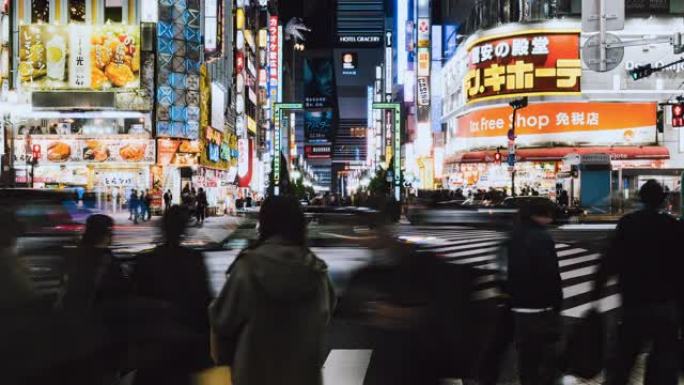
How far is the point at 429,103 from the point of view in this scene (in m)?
74.7

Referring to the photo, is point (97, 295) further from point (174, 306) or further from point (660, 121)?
point (660, 121)

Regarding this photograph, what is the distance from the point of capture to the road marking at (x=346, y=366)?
23.9 feet

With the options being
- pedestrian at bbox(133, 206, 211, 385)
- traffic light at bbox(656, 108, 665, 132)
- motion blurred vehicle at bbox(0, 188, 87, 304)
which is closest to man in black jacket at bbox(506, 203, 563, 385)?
pedestrian at bbox(133, 206, 211, 385)

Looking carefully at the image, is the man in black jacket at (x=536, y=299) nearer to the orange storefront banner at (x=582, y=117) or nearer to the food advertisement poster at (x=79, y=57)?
the food advertisement poster at (x=79, y=57)

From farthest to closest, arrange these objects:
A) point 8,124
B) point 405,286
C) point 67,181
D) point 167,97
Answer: point 167,97 < point 67,181 < point 8,124 < point 405,286

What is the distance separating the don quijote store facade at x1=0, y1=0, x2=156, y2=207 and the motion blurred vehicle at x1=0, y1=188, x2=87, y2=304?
1520 inches

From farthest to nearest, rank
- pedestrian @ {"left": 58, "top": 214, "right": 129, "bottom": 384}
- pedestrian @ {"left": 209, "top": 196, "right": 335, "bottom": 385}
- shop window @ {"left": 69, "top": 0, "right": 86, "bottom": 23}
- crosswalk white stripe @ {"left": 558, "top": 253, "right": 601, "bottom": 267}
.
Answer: shop window @ {"left": 69, "top": 0, "right": 86, "bottom": 23} → crosswalk white stripe @ {"left": 558, "top": 253, "right": 601, "bottom": 267} → pedestrian @ {"left": 58, "top": 214, "right": 129, "bottom": 384} → pedestrian @ {"left": 209, "top": 196, "right": 335, "bottom": 385}

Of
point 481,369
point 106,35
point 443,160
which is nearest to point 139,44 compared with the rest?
point 106,35

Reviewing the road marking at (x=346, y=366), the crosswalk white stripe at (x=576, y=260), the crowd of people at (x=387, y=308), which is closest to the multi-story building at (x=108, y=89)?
the crosswalk white stripe at (x=576, y=260)

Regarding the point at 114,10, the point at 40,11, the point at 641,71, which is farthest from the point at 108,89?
the point at 641,71

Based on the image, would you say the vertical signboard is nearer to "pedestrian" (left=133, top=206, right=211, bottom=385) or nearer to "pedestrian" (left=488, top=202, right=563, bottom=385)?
"pedestrian" (left=488, top=202, right=563, bottom=385)

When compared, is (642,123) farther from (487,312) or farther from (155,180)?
(487,312)

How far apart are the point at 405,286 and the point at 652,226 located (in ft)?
5.97

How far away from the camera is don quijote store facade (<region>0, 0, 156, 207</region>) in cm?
4447
